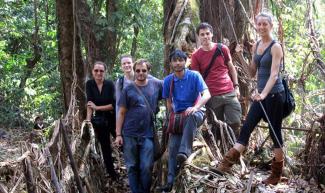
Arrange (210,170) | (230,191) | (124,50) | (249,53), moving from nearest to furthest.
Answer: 1. (230,191)
2. (210,170)
3. (249,53)
4. (124,50)

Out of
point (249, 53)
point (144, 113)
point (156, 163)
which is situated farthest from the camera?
point (249, 53)

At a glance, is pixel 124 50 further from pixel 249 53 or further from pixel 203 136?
pixel 203 136

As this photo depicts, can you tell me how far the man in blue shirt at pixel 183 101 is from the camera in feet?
14.4

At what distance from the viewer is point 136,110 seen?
4.82m

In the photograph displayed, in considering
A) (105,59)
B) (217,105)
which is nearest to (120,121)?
(217,105)

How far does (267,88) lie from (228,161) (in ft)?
2.76

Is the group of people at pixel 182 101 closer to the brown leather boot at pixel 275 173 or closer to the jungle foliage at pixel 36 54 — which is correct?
the brown leather boot at pixel 275 173

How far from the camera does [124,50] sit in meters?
12.9

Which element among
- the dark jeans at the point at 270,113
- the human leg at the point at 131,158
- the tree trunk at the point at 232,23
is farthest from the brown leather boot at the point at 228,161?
the tree trunk at the point at 232,23

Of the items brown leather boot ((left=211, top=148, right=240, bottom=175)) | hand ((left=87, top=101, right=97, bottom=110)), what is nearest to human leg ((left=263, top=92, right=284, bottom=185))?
brown leather boot ((left=211, top=148, right=240, bottom=175))

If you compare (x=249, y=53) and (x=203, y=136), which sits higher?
(x=249, y=53)

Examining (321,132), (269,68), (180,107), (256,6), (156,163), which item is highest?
(256,6)

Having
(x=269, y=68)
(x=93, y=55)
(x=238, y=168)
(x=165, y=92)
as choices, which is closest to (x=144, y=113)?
(x=165, y=92)

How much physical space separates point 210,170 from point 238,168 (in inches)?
23.5
